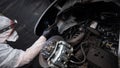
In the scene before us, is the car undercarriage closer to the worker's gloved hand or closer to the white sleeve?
the worker's gloved hand

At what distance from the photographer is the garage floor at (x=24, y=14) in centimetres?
212

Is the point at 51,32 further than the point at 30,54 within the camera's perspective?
No

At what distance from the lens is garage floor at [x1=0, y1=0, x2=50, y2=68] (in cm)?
212

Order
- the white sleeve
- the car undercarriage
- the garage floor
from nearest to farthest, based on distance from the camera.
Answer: the car undercarriage → the white sleeve → the garage floor

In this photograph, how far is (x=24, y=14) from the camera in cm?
214

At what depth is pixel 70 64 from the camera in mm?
1256

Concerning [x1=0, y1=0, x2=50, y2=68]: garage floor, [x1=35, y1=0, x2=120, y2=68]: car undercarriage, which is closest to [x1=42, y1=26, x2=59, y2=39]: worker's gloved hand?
[x1=35, y1=0, x2=120, y2=68]: car undercarriage

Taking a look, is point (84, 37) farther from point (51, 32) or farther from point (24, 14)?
point (24, 14)

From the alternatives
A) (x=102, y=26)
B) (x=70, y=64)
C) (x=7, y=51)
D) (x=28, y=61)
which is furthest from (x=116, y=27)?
(x=7, y=51)

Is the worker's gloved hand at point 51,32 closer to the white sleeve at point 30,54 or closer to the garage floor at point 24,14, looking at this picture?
the white sleeve at point 30,54

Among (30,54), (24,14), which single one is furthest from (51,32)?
(24,14)

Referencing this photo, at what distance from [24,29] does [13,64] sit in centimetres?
51

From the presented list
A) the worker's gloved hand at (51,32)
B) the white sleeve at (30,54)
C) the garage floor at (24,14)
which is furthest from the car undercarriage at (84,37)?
the garage floor at (24,14)

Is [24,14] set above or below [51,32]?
below
